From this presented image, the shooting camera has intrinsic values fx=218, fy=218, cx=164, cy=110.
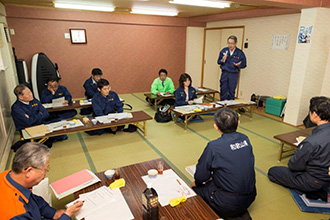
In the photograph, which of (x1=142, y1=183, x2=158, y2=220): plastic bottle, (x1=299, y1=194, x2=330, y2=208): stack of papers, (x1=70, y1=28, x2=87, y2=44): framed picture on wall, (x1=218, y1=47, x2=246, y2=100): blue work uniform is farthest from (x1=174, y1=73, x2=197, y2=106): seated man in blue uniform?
(x1=70, y1=28, x2=87, y2=44): framed picture on wall

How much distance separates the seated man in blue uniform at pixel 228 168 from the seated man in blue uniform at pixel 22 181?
1.14m

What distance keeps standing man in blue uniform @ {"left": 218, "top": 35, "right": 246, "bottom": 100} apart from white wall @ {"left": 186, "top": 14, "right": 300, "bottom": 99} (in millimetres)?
1014

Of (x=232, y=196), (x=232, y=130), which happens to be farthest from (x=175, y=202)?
(x=232, y=130)

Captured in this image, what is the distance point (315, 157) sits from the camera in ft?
7.30

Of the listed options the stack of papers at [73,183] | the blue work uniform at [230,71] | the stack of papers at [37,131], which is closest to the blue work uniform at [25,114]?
the stack of papers at [37,131]

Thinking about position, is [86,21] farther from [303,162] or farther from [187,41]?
[303,162]

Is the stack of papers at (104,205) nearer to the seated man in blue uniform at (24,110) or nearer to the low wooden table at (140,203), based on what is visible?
the low wooden table at (140,203)

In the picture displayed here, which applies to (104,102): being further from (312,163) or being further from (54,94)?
(312,163)

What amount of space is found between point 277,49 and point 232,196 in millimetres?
4980

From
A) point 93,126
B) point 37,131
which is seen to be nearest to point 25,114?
point 37,131

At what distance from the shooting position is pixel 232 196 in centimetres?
182

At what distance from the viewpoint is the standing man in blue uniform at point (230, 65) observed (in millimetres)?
5277

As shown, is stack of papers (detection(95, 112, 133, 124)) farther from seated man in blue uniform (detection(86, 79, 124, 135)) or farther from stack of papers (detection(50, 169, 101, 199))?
stack of papers (detection(50, 169, 101, 199))

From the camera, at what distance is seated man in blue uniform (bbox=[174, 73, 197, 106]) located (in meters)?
4.63
